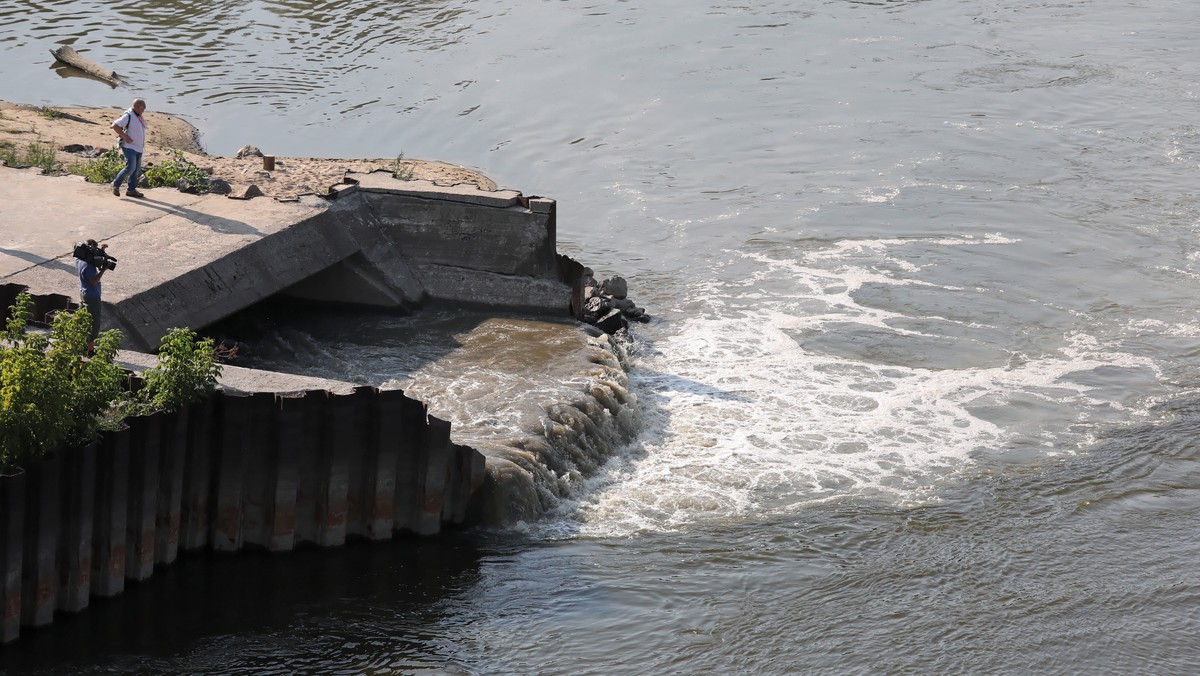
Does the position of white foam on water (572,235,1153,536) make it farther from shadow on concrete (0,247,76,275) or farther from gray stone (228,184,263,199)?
shadow on concrete (0,247,76,275)

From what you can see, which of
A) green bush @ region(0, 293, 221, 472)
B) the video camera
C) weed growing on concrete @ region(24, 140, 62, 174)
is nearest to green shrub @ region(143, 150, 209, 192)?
weed growing on concrete @ region(24, 140, 62, 174)

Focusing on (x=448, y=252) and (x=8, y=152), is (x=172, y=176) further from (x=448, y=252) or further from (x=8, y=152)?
(x=8, y=152)

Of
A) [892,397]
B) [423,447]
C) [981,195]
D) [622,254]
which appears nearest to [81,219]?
[423,447]

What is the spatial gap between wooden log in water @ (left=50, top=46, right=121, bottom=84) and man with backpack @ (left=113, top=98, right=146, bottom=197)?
17367 millimetres

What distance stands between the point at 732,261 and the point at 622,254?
2.28 metres

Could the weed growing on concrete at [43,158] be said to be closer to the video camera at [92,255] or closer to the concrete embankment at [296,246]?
the concrete embankment at [296,246]

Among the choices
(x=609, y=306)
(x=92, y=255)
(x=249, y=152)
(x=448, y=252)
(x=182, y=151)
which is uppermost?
(x=92, y=255)

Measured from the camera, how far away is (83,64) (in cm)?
3803

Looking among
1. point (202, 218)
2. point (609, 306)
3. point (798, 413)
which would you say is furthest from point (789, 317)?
point (202, 218)

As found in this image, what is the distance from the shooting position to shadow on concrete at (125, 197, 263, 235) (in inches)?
789

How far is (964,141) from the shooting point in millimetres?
32469

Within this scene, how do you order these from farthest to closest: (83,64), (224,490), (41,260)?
1. (83,64)
2. (41,260)
3. (224,490)

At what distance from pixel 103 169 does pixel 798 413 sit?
12416 mm

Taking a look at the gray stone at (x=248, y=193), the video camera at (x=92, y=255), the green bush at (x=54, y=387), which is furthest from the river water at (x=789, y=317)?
the gray stone at (x=248, y=193)
